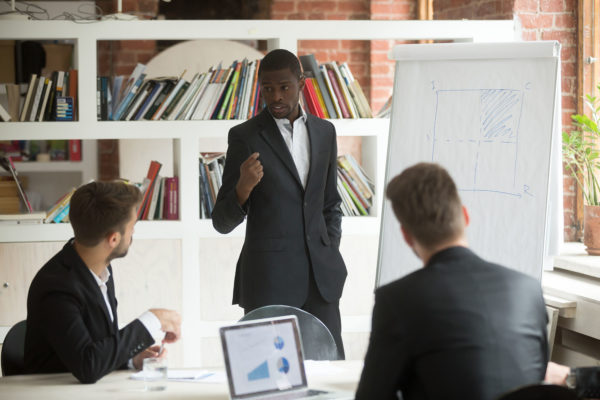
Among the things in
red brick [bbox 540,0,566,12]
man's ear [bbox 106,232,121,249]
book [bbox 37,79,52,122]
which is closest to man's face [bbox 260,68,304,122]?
man's ear [bbox 106,232,121,249]

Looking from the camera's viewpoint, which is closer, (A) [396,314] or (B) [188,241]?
(A) [396,314]

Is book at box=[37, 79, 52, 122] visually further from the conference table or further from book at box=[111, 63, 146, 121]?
the conference table

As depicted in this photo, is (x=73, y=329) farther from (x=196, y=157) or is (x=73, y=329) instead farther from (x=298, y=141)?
(x=196, y=157)

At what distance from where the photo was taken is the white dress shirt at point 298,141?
9.91 ft

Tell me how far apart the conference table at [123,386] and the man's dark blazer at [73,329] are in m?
0.04

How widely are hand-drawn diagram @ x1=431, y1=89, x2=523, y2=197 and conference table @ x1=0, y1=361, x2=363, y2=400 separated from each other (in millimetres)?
1006

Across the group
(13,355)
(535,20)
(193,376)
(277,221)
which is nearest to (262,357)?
(193,376)

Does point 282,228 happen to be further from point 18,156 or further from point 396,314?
point 18,156

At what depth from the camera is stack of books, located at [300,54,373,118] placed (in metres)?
3.92

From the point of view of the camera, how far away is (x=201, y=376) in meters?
2.16

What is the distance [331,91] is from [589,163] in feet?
4.09

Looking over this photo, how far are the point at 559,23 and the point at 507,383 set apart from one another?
2.73 metres

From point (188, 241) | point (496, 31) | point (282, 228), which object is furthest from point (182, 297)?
point (496, 31)

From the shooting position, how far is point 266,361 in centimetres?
195
